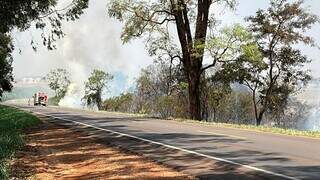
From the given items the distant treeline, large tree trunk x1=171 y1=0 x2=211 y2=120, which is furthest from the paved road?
the distant treeline

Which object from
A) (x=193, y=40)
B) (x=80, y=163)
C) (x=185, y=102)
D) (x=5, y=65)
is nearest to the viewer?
(x=80, y=163)

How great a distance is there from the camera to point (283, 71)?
52.2 metres

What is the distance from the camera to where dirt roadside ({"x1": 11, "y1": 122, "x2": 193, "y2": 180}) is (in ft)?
41.7

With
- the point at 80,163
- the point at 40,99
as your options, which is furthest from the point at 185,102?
the point at 80,163

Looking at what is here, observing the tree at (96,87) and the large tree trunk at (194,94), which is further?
the tree at (96,87)

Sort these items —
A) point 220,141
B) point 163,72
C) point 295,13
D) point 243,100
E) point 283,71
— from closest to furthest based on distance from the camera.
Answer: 1. point 220,141
2. point 295,13
3. point 283,71
4. point 163,72
5. point 243,100

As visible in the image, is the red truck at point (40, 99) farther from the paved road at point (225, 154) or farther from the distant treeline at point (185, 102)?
the paved road at point (225, 154)

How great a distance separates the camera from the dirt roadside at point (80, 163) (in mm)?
12703

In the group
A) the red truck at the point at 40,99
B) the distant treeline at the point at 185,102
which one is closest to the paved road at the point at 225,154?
the distant treeline at the point at 185,102

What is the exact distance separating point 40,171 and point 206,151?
4624mm

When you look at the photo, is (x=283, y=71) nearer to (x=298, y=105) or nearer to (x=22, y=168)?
(x=22, y=168)

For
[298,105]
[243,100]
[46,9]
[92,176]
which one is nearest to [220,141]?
[92,176]

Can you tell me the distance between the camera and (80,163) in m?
15.3

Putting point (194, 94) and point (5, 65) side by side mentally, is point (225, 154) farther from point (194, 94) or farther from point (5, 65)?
point (5, 65)
